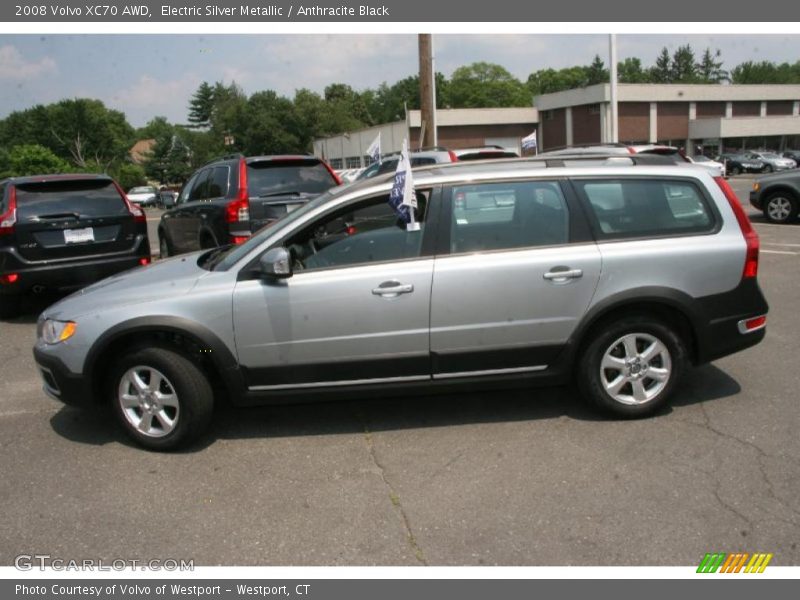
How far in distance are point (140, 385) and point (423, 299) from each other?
1.84 metres

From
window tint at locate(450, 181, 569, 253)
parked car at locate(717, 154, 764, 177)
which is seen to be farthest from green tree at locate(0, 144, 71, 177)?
window tint at locate(450, 181, 569, 253)

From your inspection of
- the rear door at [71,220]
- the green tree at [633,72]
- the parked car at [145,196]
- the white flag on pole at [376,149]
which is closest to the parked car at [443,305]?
the rear door at [71,220]

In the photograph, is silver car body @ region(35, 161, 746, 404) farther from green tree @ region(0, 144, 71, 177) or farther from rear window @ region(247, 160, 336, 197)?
green tree @ region(0, 144, 71, 177)

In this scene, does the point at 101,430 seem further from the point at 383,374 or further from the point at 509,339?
the point at 509,339

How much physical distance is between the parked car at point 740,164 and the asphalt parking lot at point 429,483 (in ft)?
135

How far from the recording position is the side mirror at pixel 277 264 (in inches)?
158

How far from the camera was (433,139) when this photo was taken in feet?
64.5

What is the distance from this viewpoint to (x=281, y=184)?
837 cm

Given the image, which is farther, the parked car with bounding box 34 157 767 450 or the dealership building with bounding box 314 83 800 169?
the dealership building with bounding box 314 83 800 169

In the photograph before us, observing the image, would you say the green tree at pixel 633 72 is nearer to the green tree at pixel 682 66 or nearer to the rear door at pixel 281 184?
the green tree at pixel 682 66

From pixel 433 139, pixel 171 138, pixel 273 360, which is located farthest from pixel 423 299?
pixel 171 138

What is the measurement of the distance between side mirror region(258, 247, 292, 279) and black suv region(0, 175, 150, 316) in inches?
191

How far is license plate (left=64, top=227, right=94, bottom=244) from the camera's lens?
7.95 metres

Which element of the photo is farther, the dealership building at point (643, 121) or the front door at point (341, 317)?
the dealership building at point (643, 121)
